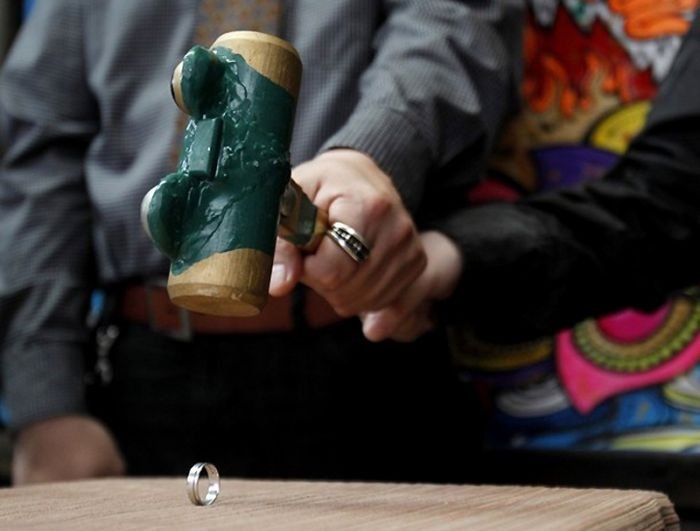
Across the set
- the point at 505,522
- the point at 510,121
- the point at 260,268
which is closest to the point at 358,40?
the point at 510,121

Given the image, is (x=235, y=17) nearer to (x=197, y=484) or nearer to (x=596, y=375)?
(x=596, y=375)

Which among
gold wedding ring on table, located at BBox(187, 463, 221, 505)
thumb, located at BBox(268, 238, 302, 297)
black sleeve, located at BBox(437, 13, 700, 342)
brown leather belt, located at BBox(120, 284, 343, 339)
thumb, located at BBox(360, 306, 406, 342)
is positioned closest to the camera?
gold wedding ring on table, located at BBox(187, 463, 221, 505)

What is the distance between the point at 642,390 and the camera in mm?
1226

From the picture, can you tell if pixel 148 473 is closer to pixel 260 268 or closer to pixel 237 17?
pixel 237 17

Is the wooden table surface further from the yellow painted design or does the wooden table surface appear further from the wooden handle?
the yellow painted design

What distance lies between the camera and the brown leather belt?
119cm

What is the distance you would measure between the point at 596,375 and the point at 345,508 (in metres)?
0.67

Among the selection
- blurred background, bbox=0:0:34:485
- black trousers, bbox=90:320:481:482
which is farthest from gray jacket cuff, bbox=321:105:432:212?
blurred background, bbox=0:0:34:485

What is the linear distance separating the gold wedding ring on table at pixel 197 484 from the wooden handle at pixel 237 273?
11 cm

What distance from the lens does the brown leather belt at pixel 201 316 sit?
1187mm

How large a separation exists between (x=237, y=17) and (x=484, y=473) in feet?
1.99

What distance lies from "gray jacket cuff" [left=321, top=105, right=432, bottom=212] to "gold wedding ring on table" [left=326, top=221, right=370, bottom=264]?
176mm

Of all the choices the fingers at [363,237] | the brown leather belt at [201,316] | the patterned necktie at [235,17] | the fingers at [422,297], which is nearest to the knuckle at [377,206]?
the fingers at [363,237]

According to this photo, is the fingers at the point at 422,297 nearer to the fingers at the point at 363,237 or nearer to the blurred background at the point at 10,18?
the fingers at the point at 363,237
